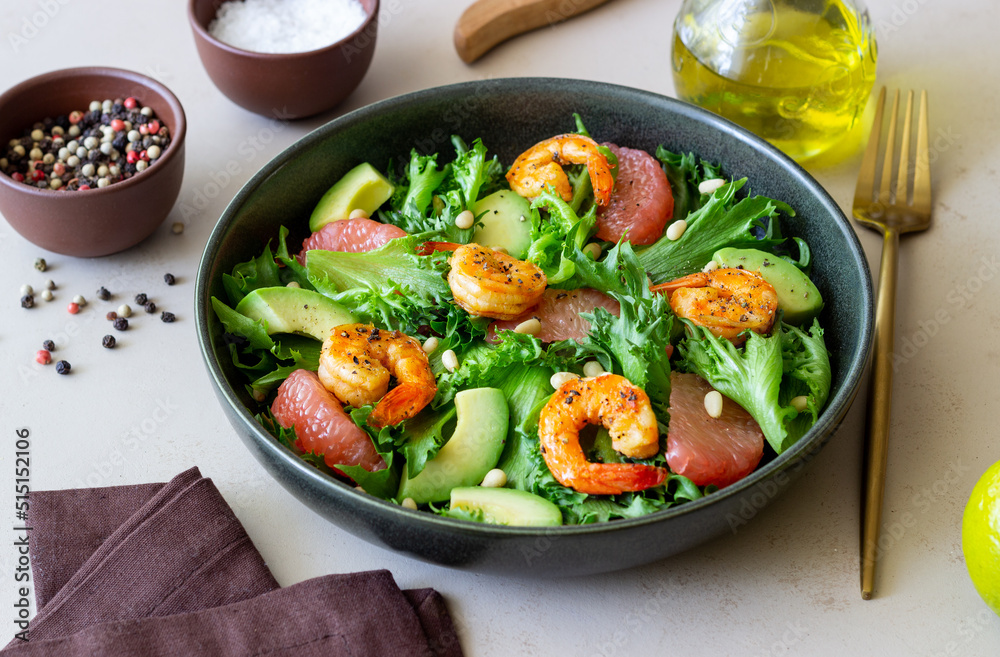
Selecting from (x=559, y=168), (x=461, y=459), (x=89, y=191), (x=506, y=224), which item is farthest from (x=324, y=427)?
(x=89, y=191)

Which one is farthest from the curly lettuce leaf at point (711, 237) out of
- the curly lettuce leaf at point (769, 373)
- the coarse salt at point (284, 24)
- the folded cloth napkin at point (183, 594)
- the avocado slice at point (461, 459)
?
the coarse salt at point (284, 24)

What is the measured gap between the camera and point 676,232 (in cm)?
240

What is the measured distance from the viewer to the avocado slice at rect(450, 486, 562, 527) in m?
1.86

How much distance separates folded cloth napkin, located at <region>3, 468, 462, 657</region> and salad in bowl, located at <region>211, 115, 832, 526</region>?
0.82 ft

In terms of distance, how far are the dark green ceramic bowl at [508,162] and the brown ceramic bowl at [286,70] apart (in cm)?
41

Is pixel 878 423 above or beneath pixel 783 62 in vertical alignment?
beneath

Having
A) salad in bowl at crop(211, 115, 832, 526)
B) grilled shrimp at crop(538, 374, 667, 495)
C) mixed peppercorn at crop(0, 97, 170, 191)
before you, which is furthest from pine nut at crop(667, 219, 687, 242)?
mixed peppercorn at crop(0, 97, 170, 191)

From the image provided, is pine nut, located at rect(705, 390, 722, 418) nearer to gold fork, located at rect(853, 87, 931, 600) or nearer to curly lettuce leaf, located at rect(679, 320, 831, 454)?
curly lettuce leaf, located at rect(679, 320, 831, 454)

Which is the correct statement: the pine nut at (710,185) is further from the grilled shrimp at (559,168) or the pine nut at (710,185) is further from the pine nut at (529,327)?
the pine nut at (529,327)

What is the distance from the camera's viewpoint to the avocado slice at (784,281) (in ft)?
7.43

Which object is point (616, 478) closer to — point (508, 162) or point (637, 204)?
point (637, 204)

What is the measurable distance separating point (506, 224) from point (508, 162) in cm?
43

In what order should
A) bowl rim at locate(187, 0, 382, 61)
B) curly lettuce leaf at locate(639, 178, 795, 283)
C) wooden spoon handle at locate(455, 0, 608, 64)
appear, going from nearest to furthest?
1. curly lettuce leaf at locate(639, 178, 795, 283)
2. bowl rim at locate(187, 0, 382, 61)
3. wooden spoon handle at locate(455, 0, 608, 64)

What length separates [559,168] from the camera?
2441mm
